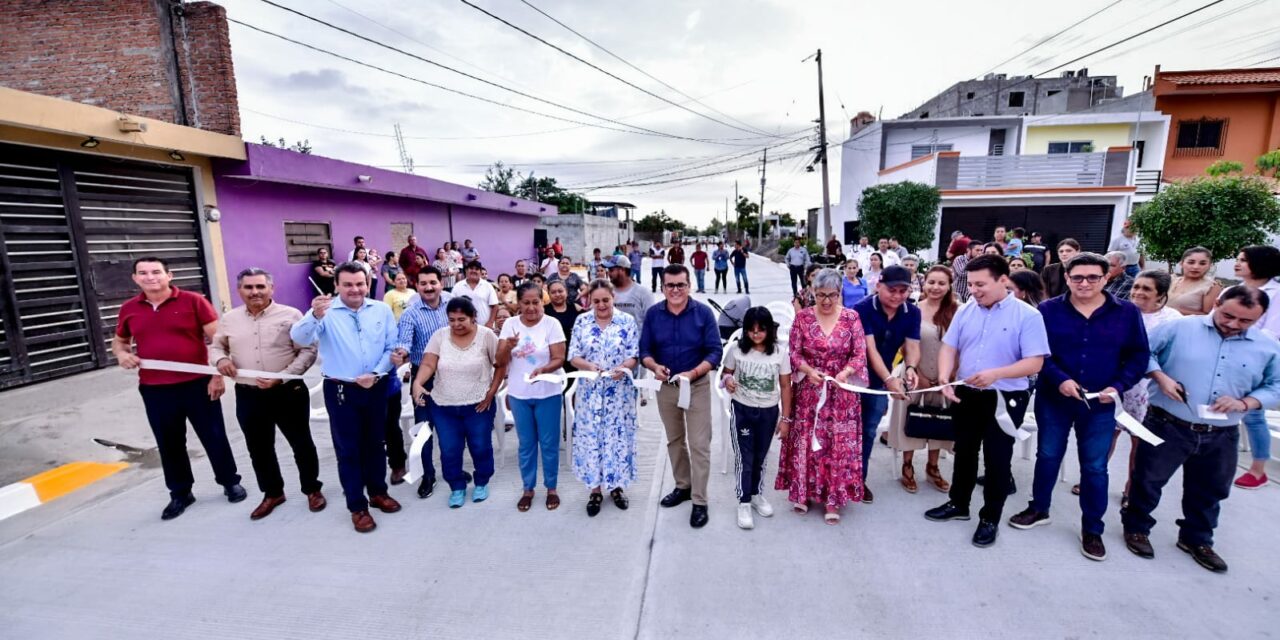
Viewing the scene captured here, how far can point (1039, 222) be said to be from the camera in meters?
18.5

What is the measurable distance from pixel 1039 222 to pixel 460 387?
21261 millimetres

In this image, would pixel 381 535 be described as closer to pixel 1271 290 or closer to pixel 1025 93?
pixel 1271 290

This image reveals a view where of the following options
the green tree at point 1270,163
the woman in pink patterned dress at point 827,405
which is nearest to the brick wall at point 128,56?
the woman in pink patterned dress at point 827,405

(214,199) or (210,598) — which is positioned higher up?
(214,199)

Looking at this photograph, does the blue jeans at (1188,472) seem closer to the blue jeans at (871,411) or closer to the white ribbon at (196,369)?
the blue jeans at (871,411)

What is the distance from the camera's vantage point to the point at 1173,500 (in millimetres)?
3635

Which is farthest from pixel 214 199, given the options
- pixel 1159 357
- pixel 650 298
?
pixel 1159 357

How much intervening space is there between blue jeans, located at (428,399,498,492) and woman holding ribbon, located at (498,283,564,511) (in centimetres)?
26

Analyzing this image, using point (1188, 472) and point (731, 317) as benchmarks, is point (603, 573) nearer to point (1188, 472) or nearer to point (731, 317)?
point (1188, 472)

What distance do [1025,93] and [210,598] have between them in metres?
35.7

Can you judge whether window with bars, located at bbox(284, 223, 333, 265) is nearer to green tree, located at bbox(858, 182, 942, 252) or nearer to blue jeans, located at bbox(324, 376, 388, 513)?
blue jeans, located at bbox(324, 376, 388, 513)

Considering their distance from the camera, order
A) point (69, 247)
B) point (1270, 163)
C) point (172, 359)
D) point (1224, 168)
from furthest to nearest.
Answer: point (1224, 168)
point (1270, 163)
point (69, 247)
point (172, 359)

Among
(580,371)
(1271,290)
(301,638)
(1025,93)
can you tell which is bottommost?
(301,638)

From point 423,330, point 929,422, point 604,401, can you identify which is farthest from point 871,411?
point 423,330
